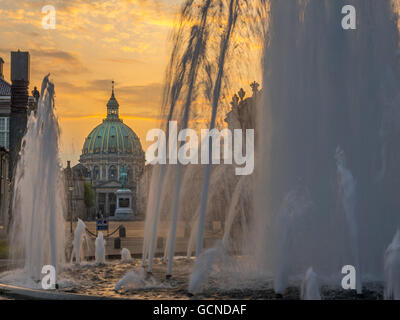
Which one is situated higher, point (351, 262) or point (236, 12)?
point (236, 12)

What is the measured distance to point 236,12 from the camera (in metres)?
17.8

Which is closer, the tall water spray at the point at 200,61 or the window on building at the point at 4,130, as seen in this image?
the tall water spray at the point at 200,61

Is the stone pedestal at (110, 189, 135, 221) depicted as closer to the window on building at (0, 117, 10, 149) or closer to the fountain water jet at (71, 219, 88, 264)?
the window on building at (0, 117, 10, 149)

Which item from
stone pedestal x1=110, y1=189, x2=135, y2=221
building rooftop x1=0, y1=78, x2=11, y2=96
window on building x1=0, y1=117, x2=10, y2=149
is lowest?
stone pedestal x1=110, y1=189, x2=135, y2=221

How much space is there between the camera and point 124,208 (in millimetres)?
123688

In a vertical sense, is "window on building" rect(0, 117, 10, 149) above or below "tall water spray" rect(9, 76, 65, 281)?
above

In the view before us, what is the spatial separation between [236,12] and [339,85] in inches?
136

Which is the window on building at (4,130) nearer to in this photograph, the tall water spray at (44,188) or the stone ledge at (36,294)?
the tall water spray at (44,188)

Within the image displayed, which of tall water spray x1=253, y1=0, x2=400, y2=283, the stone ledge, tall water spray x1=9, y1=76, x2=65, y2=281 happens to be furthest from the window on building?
the stone ledge

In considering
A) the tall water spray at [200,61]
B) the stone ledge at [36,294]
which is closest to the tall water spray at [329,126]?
Answer: the tall water spray at [200,61]

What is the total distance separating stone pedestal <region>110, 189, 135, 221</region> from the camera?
392 feet

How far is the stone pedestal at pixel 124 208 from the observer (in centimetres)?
11938
